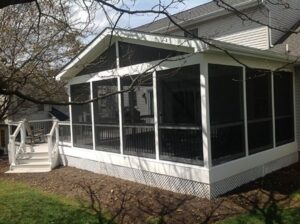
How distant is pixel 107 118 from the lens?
11.5m

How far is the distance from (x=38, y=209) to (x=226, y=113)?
4.92m

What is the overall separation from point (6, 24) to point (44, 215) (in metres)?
4.65

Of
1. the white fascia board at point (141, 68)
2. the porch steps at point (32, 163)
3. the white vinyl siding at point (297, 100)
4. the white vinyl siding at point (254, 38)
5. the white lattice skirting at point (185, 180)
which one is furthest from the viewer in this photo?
the white vinyl siding at point (254, 38)

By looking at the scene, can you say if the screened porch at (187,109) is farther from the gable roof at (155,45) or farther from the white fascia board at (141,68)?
the gable roof at (155,45)

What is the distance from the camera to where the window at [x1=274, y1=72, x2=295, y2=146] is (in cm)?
1139

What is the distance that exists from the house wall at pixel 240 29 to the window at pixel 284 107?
8.01 ft

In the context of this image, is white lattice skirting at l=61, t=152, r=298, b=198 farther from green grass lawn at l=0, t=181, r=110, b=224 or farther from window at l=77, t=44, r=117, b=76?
window at l=77, t=44, r=117, b=76

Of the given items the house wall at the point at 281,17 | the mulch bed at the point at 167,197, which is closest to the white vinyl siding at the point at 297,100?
the mulch bed at the point at 167,197

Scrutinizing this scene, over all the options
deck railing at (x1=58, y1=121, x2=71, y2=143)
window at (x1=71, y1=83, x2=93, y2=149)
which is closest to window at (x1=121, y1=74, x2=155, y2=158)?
Result: window at (x1=71, y1=83, x2=93, y2=149)

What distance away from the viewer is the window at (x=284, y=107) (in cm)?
1139

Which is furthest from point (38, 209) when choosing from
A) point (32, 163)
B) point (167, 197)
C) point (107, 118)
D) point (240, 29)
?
point (240, 29)

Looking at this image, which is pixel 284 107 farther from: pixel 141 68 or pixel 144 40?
pixel 144 40

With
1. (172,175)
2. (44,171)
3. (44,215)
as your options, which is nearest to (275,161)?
(172,175)

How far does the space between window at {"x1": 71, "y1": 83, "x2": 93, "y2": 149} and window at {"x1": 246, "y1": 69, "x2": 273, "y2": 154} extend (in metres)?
5.10
